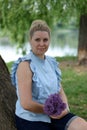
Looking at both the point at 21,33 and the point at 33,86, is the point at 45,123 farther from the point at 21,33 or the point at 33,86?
the point at 21,33

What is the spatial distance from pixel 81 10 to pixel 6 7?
9.18ft

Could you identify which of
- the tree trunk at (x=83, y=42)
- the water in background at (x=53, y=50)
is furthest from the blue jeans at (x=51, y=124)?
the water in background at (x=53, y=50)

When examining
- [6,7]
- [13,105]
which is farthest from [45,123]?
[6,7]

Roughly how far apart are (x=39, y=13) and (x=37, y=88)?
27.8 ft

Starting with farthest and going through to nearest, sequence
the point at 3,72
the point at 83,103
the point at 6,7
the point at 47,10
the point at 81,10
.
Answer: the point at 6,7, the point at 47,10, the point at 81,10, the point at 83,103, the point at 3,72

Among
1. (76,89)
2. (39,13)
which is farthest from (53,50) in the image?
(76,89)

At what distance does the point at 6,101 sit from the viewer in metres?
3.63

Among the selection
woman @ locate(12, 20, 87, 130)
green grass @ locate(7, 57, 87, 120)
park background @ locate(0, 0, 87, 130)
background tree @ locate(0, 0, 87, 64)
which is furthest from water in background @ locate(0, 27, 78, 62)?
woman @ locate(12, 20, 87, 130)

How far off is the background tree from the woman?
6.38 m

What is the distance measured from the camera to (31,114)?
299 cm

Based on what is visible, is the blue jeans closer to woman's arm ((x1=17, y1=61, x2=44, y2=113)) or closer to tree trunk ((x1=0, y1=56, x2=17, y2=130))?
woman's arm ((x1=17, y1=61, x2=44, y2=113))

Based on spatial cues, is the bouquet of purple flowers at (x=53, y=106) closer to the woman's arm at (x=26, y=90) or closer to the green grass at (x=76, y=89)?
the woman's arm at (x=26, y=90)

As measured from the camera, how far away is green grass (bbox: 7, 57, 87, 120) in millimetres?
6703

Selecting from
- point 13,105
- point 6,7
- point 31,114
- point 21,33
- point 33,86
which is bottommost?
point 21,33
